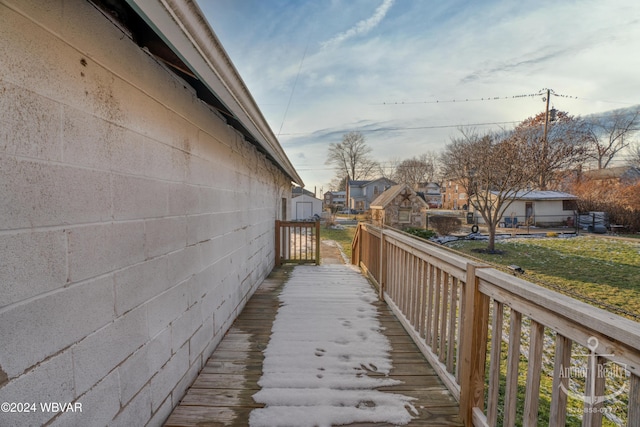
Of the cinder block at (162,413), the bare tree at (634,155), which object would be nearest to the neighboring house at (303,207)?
the cinder block at (162,413)

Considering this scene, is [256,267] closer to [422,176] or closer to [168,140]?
[168,140]

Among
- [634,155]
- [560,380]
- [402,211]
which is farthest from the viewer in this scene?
[634,155]

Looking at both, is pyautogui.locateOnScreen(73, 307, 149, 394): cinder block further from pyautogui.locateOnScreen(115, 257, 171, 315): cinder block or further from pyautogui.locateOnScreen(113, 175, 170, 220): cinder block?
pyautogui.locateOnScreen(113, 175, 170, 220): cinder block

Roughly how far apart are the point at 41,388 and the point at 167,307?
0.84 meters

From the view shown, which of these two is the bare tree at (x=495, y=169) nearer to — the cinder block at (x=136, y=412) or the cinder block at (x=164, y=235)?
the cinder block at (x=164, y=235)

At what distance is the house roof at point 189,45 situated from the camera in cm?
103

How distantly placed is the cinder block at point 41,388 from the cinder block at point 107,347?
0.04 metres

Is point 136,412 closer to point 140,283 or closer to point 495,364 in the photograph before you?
point 140,283

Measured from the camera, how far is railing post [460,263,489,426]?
1682mm

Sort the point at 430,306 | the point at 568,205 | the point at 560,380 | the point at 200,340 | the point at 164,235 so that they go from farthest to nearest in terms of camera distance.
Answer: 1. the point at 568,205
2. the point at 430,306
3. the point at 200,340
4. the point at 164,235
5. the point at 560,380

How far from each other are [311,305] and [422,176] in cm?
4541

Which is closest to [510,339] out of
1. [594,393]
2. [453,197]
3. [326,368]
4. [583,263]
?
[594,393]

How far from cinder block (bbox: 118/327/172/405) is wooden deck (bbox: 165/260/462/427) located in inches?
16.2

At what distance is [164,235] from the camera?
70.6 inches
